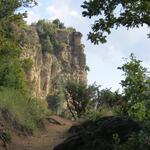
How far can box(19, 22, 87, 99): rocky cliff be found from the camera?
95.2 metres

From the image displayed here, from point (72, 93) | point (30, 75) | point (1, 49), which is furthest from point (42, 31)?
point (1, 49)

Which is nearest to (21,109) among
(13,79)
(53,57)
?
(13,79)

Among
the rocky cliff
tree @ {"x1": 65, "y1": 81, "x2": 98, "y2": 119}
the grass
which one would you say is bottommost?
the grass

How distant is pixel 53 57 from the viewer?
105 m

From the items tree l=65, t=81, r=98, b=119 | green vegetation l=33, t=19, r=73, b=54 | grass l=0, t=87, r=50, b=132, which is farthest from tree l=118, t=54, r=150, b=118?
green vegetation l=33, t=19, r=73, b=54

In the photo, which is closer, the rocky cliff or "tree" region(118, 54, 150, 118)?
"tree" region(118, 54, 150, 118)

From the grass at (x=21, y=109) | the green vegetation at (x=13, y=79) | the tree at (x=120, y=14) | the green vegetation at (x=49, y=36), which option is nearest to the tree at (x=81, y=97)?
the green vegetation at (x=13, y=79)

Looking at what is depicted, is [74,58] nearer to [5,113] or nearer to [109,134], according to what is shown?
[5,113]

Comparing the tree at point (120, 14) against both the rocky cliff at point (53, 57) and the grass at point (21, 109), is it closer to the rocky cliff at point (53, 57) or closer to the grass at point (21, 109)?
the grass at point (21, 109)

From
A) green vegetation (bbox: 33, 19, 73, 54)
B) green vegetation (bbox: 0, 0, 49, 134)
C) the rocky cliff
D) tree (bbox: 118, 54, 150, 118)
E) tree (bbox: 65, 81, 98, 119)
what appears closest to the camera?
tree (bbox: 118, 54, 150, 118)

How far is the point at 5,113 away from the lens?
22406 mm

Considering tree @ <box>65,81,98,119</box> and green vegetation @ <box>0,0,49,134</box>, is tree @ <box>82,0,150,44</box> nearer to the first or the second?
green vegetation @ <box>0,0,49,134</box>

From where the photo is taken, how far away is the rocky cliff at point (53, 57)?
312ft

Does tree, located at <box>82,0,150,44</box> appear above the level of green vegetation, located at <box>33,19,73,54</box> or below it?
below
